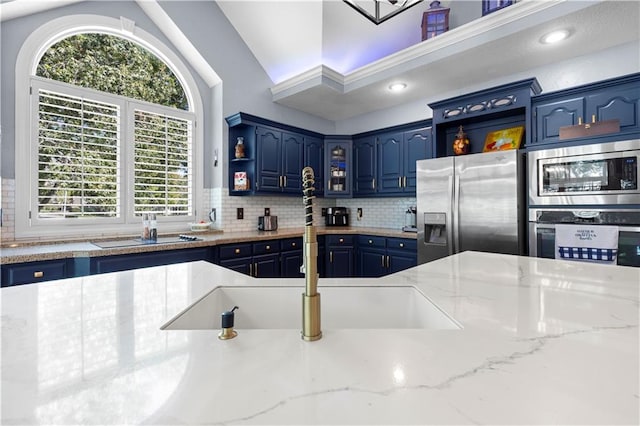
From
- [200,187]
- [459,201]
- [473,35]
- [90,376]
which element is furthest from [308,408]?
[200,187]

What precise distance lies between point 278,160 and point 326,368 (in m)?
3.51

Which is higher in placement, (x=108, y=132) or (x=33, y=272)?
(x=108, y=132)

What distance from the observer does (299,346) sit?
0.61 metres

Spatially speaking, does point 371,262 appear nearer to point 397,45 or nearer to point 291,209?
point 291,209

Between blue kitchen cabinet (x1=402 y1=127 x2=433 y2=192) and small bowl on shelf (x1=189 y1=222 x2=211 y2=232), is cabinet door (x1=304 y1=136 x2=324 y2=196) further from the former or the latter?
small bowl on shelf (x1=189 y1=222 x2=211 y2=232)

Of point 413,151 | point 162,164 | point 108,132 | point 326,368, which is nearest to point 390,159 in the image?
point 413,151

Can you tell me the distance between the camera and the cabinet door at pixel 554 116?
2.74m

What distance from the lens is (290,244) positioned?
355 cm

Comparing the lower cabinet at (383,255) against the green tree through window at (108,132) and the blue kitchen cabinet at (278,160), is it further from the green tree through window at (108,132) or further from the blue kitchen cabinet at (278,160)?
the green tree through window at (108,132)

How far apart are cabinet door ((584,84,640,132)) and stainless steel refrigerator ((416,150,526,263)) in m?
0.76

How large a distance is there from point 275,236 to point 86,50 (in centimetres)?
255

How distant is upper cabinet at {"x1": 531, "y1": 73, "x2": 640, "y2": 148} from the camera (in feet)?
8.13

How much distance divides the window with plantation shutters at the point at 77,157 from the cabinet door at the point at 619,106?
4.48 m

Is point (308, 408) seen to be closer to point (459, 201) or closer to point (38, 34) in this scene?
point (459, 201)
